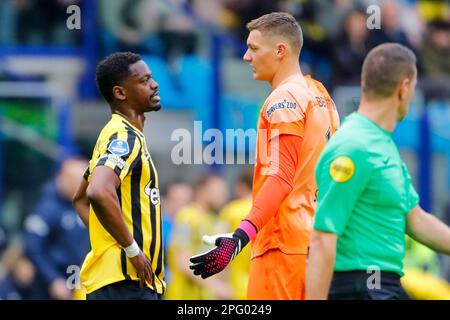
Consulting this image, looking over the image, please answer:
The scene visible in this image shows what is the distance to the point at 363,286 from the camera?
6258mm

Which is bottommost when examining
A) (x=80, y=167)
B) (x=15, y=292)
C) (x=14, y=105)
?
(x=15, y=292)

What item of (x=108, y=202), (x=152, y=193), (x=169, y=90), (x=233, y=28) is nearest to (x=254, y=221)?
(x=152, y=193)

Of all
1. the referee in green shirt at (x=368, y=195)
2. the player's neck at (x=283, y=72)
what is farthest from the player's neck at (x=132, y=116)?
the referee in green shirt at (x=368, y=195)

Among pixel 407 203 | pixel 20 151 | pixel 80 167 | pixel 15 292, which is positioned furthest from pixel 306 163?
pixel 20 151

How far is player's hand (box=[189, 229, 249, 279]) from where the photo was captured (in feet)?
22.7

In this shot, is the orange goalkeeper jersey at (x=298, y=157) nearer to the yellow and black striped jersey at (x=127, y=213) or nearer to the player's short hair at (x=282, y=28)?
the player's short hair at (x=282, y=28)

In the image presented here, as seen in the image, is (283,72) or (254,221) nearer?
Answer: (254,221)

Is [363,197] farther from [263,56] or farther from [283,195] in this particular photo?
[263,56]

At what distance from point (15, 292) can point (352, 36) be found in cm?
513

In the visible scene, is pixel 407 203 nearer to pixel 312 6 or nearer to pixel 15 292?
pixel 15 292

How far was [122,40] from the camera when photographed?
16.0 meters

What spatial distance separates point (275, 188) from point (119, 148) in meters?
0.89

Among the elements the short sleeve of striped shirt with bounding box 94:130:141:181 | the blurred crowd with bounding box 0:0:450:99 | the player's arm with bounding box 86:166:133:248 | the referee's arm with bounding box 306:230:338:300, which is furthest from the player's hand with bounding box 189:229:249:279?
the blurred crowd with bounding box 0:0:450:99

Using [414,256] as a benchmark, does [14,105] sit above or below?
above
